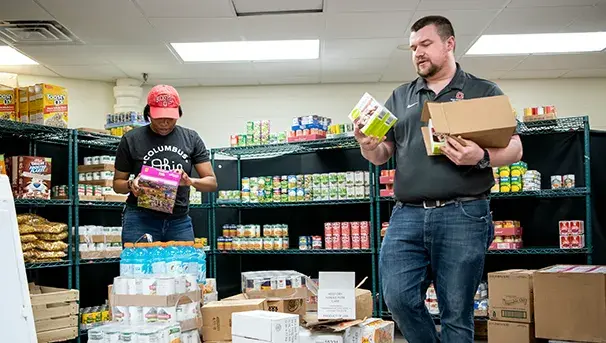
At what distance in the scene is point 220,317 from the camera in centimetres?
336

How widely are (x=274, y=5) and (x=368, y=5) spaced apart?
90cm

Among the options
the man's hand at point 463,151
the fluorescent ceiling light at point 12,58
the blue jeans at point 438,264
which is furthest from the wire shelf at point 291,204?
the man's hand at point 463,151

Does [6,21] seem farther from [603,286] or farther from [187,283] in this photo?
[603,286]

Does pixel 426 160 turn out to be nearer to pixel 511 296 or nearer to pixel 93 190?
pixel 511 296

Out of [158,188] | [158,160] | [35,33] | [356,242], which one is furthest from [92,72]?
[158,188]

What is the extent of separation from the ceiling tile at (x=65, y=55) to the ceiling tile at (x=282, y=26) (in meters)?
1.94

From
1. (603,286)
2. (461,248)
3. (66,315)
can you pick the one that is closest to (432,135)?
(461,248)

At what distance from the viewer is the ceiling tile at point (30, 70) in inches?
311

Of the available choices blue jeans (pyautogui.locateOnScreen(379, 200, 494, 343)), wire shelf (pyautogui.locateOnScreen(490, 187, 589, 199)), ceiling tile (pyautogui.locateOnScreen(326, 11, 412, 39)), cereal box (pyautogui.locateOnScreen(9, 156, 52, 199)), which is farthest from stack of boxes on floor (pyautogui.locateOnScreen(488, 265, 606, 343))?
cereal box (pyautogui.locateOnScreen(9, 156, 52, 199))

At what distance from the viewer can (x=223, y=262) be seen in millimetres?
7008

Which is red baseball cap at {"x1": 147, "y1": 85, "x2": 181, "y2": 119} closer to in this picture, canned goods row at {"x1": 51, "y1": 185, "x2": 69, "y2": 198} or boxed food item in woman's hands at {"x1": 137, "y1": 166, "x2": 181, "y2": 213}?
boxed food item in woman's hands at {"x1": 137, "y1": 166, "x2": 181, "y2": 213}

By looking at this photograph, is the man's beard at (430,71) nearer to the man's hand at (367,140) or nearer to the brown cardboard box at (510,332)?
the man's hand at (367,140)

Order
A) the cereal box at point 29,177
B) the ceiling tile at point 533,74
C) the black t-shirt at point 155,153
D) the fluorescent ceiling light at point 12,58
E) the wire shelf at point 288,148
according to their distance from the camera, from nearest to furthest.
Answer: the black t-shirt at point 155,153 → the cereal box at point 29,177 → the wire shelf at point 288,148 → the fluorescent ceiling light at point 12,58 → the ceiling tile at point 533,74

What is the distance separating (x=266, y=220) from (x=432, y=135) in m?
4.74
